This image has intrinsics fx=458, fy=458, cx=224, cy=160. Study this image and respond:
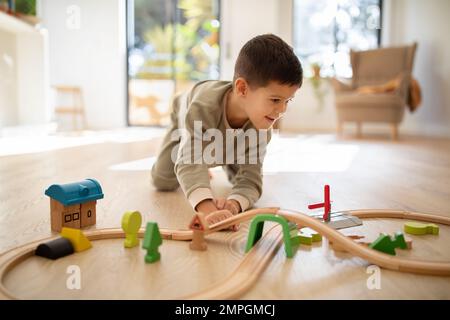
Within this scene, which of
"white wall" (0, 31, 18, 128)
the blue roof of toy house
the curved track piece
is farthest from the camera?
"white wall" (0, 31, 18, 128)

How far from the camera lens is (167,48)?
509cm

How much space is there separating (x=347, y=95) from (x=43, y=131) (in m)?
2.54

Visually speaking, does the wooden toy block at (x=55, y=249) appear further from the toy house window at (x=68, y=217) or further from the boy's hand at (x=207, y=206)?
the boy's hand at (x=207, y=206)

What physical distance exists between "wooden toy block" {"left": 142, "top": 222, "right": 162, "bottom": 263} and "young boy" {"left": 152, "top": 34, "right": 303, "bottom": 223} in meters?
0.23

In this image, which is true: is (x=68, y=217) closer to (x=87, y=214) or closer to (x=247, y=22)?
(x=87, y=214)

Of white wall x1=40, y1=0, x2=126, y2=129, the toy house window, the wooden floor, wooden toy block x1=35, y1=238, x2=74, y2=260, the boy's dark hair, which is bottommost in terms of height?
the wooden floor

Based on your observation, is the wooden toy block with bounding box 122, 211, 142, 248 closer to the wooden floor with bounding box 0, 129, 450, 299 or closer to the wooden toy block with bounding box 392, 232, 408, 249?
the wooden floor with bounding box 0, 129, 450, 299

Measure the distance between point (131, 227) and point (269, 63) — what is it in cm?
46

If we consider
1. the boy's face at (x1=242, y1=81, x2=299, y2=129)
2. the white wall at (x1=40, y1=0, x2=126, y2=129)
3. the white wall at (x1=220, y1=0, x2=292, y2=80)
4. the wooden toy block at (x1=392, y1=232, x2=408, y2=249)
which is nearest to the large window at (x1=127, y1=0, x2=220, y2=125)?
the white wall at (x1=40, y1=0, x2=126, y2=129)

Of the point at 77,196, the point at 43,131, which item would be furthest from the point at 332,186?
the point at 43,131

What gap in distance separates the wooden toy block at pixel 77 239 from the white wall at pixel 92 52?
170 inches

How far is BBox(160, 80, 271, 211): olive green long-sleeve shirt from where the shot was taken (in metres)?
1.07
